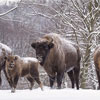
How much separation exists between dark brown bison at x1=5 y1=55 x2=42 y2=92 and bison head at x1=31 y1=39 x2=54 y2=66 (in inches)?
36.3

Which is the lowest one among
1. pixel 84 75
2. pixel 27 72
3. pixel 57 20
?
pixel 84 75

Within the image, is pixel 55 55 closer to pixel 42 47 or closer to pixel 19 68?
pixel 42 47

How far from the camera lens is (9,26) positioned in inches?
1944

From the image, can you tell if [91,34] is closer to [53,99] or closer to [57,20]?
[57,20]

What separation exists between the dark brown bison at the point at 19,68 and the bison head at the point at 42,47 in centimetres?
92

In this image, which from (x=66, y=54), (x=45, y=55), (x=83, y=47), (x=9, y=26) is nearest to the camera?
(x=45, y=55)

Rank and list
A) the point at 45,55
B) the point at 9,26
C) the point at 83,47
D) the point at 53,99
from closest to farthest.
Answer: the point at 53,99 → the point at 45,55 → the point at 83,47 → the point at 9,26

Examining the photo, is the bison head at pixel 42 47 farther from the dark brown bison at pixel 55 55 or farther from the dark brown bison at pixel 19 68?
the dark brown bison at pixel 19 68

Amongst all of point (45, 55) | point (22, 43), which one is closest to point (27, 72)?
point (45, 55)

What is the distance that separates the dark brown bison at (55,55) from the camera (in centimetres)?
874

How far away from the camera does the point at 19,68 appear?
387 inches

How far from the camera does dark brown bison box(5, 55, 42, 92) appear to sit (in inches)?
367

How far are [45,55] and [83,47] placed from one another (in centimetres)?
1079

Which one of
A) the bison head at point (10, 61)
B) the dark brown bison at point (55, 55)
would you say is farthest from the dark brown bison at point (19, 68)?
the dark brown bison at point (55, 55)
